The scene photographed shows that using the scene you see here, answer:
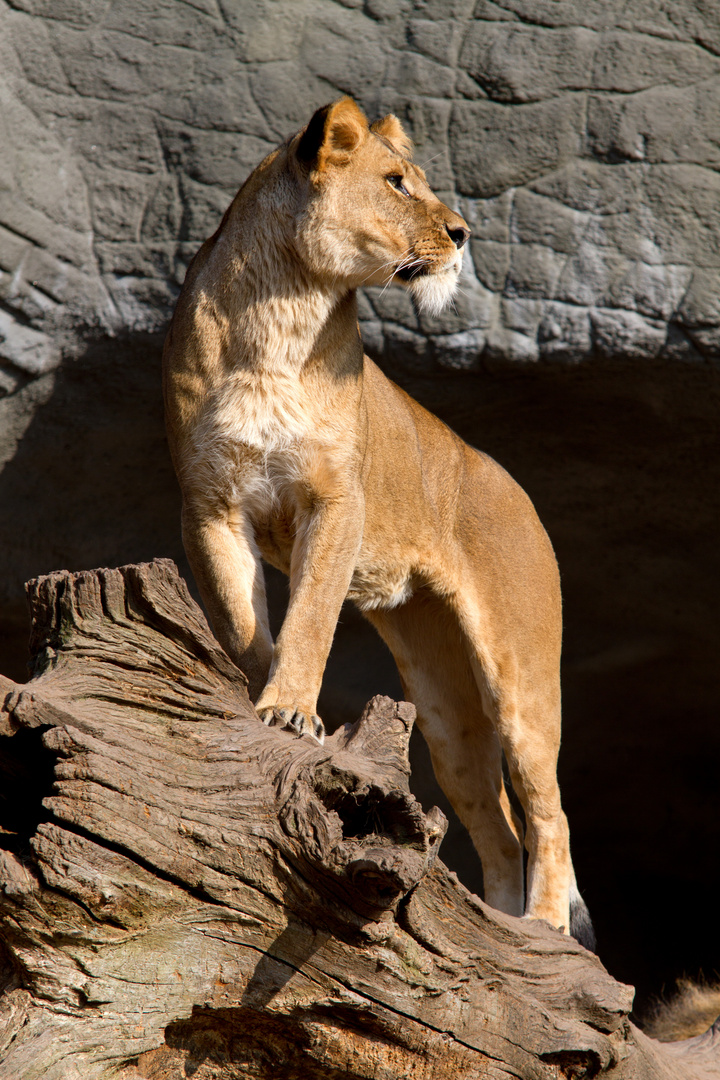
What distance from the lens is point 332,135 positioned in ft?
10.1

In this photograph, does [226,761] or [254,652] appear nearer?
[226,761]

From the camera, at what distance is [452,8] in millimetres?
4441

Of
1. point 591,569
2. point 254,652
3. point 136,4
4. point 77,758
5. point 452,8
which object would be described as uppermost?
point 452,8

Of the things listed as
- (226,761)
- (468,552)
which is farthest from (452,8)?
(226,761)

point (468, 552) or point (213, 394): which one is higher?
point (213, 394)

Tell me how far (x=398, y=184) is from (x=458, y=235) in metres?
0.25

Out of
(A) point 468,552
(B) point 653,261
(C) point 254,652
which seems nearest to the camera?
(C) point 254,652

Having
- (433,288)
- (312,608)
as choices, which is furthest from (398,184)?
(312,608)

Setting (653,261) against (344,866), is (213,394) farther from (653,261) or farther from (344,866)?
(653,261)

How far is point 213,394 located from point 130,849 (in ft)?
5.06

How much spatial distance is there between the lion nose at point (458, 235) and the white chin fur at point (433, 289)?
9 cm

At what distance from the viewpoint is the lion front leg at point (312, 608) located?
2.70 metres

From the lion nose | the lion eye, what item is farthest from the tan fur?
the lion eye

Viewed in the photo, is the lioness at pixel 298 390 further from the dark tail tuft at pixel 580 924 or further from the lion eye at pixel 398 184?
the dark tail tuft at pixel 580 924
